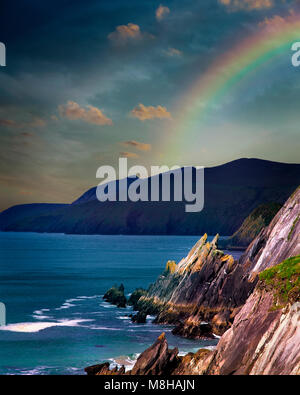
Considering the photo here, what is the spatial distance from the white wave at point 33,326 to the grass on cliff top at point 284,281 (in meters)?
32.6

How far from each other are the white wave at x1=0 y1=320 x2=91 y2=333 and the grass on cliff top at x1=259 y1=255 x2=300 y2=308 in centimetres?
3263

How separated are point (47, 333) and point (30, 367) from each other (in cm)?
1311

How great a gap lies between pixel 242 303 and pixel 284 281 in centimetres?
2619

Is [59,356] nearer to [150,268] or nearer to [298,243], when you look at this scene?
[298,243]

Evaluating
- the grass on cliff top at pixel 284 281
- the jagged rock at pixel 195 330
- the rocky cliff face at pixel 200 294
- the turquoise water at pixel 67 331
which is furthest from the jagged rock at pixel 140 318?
the grass on cliff top at pixel 284 281

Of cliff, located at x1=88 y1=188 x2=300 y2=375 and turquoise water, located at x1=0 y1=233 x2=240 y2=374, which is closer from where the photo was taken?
cliff, located at x1=88 y1=188 x2=300 y2=375

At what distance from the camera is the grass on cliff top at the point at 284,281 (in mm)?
22469

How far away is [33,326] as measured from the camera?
5294 cm

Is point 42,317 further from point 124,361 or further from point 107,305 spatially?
point 124,361

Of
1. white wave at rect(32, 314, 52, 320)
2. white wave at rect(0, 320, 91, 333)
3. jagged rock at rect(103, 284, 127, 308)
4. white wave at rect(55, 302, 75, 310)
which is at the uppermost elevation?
jagged rock at rect(103, 284, 127, 308)

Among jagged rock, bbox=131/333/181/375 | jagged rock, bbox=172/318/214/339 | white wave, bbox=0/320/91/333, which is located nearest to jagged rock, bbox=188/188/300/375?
jagged rock, bbox=131/333/181/375

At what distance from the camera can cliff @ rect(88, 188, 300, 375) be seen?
70.5 feet

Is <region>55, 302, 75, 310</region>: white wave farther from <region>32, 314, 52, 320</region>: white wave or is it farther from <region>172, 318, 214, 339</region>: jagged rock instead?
<region>172, 318, 214, 339</region>: jagged rock

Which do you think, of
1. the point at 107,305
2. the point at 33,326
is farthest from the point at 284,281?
the point at 107,305
